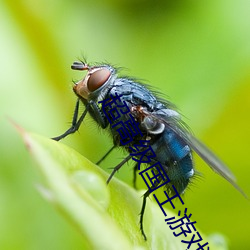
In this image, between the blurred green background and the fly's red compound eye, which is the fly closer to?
the fly's red compound eye

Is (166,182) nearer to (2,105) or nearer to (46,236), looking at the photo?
(46,236)

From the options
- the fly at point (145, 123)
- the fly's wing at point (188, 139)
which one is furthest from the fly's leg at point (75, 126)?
the fly's wing at point (188, 139)

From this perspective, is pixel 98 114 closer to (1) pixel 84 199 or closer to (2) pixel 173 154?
(2) pixel 173 154

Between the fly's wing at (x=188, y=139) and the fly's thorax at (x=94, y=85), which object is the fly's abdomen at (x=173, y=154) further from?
the fly's thorax at (x=94, y=85)

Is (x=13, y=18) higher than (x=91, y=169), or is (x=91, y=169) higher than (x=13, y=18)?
(x=91, y=169)

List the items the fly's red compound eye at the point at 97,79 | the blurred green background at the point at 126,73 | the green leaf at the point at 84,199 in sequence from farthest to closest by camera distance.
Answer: the blurred green background at the point at 126,73
the fly's red compound eye at the point at 97,79
the green leaf at the point at 84,199

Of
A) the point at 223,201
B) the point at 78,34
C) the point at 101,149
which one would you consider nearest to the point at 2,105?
the point at 101,149
